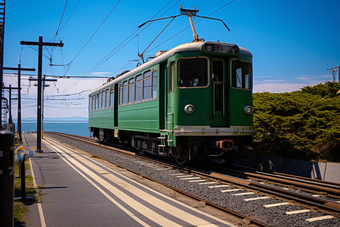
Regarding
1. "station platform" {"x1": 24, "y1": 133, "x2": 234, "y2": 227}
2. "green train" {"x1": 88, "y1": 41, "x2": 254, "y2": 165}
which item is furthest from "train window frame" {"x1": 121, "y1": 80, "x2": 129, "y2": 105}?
"station platform" {"x1": 24, "y1": 133, "x2": 234, "y2": 227}

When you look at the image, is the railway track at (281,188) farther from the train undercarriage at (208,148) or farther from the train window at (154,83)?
the train window at (154,83)

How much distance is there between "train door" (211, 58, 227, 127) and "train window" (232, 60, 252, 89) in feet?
1.16

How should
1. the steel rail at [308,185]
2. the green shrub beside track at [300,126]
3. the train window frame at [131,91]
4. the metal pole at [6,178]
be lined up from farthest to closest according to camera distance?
the train window frame at [131,91] < the green shrub beside track at [300,126] < the steel rail at [308,185] < the metal pole at [6,178]

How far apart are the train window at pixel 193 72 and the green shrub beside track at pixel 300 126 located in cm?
357

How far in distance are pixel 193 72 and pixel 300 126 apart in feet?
15.4

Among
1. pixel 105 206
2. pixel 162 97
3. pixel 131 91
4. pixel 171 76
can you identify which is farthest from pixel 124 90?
pixel 105 206

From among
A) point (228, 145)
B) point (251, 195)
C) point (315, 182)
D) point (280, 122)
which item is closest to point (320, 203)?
point (251, 195)

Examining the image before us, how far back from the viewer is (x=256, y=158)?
11.5m

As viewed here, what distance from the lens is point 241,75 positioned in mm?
10469

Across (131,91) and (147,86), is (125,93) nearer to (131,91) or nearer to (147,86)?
(131,91)

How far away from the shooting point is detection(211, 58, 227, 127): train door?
10.1 m

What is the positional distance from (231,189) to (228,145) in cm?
228

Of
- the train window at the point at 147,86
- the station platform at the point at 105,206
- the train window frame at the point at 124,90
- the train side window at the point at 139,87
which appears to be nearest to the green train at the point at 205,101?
the train window at the point at 147,86

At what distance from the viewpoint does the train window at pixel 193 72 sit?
999cm
